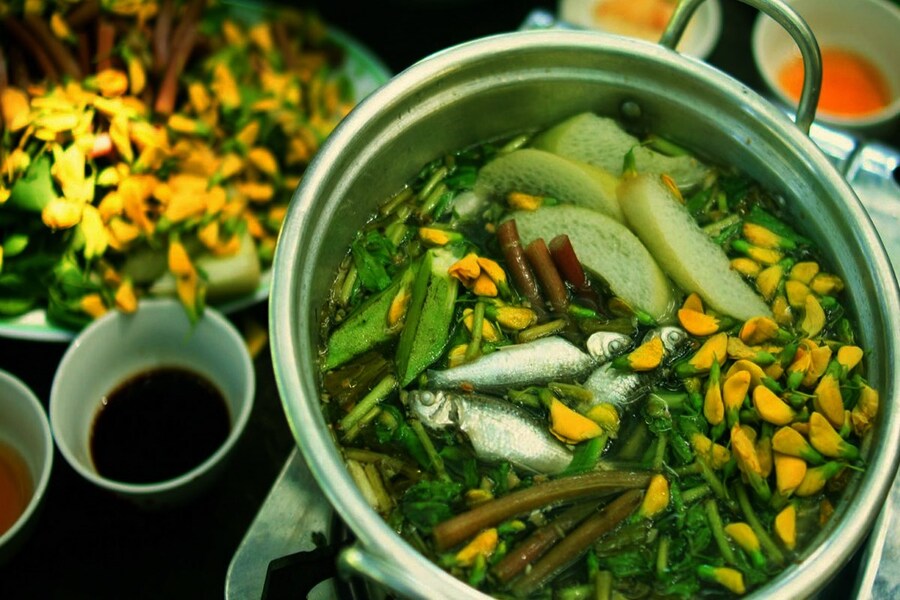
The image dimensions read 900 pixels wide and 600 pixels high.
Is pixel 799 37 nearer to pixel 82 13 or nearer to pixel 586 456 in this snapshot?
pixel 586 456

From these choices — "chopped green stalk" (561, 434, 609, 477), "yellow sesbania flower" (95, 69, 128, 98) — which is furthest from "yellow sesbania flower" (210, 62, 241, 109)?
"chopped green stalk" (561, 434, 609, 477)

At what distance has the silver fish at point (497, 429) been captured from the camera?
1.58 meters

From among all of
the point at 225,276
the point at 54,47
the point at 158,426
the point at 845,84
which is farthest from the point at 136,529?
the point at 845,84

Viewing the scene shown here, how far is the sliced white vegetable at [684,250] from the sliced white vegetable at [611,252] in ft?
0.10

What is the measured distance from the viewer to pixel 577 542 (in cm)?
150

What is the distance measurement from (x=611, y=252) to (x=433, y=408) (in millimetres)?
529

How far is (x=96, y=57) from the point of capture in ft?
7.89

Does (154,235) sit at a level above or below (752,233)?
below

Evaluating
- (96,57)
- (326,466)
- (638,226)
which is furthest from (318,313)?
(96,57)

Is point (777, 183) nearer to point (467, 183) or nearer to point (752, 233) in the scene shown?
point (752, 233)

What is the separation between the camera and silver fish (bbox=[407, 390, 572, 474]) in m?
1.58

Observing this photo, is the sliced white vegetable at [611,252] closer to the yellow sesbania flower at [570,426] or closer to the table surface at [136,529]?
the yellow sesbania flower at [570,426]

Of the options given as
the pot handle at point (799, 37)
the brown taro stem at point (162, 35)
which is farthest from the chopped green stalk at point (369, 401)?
the brown taro stem at point (162, 35)

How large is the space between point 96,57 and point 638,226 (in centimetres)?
168
